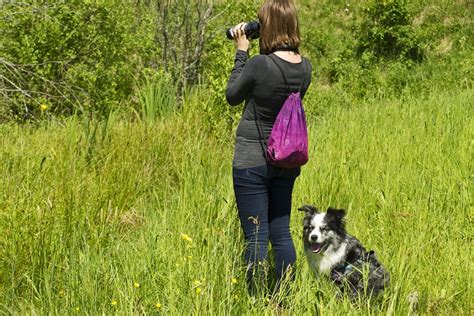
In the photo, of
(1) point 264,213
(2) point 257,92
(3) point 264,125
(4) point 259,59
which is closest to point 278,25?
(4) point 259,59

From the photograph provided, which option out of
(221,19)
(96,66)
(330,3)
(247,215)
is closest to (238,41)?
(247,215)

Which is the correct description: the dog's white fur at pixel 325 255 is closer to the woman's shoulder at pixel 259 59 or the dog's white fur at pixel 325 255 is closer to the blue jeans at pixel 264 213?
the blue jeans at pixel 264 213

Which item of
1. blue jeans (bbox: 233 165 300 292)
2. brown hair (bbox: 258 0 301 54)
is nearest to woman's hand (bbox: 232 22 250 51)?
brown hair (bbox: 258 0 301 54)

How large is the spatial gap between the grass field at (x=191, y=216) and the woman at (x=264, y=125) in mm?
202

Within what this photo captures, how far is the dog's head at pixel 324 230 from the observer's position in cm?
410

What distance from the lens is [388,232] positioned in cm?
490

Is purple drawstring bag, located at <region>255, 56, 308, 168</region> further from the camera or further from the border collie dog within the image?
the border collie dog

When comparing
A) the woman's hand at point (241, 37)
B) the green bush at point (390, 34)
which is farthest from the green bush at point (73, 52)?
the green bush at point (390, 34)

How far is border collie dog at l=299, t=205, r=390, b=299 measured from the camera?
159 inches

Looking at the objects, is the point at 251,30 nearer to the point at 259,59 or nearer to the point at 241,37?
the point at 241,37

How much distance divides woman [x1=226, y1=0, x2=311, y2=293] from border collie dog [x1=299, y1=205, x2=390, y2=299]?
0.60ft

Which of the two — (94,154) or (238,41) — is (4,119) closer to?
(94,154)

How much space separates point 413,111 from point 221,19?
6.28 m

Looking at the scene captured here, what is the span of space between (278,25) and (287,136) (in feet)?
2.19
